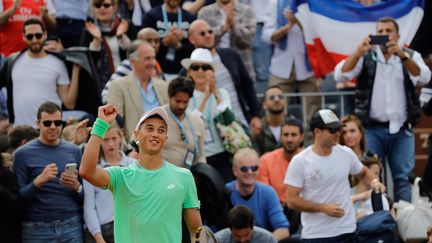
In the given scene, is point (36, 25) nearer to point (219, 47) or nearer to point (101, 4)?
point (101, 4)

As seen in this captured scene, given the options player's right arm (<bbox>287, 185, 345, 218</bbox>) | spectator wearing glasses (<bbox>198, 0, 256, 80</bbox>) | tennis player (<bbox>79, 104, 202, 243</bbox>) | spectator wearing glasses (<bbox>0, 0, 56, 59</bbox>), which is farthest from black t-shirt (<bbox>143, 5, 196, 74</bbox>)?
tennis player (<bbox>79, 104, 202, 243</bbox>)

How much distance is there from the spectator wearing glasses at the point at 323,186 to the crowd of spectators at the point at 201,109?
0.04ft

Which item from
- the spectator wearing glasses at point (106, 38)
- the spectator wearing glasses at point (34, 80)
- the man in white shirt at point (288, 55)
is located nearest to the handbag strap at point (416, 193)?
the man in white shirt at point (288, 55)

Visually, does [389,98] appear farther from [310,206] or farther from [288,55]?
[310,206]

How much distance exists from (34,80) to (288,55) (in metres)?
3.86

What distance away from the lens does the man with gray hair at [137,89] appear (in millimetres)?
13211

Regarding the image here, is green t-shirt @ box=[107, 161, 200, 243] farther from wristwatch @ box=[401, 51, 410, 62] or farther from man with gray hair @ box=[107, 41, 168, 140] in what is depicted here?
wristwatch @ box=[401, 51, 410, 62]

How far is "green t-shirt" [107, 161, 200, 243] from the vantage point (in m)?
8.62

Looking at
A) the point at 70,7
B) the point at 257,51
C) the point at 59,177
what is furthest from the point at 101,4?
the point at 59,177

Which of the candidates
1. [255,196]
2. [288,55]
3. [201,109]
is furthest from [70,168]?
[288,55]

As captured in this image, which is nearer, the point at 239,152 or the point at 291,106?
the point at 239,152

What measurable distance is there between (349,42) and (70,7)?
3771mm

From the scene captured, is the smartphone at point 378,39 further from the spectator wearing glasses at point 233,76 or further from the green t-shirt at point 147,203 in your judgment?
the green t-shirt at point 147,203

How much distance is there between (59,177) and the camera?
11.5m
